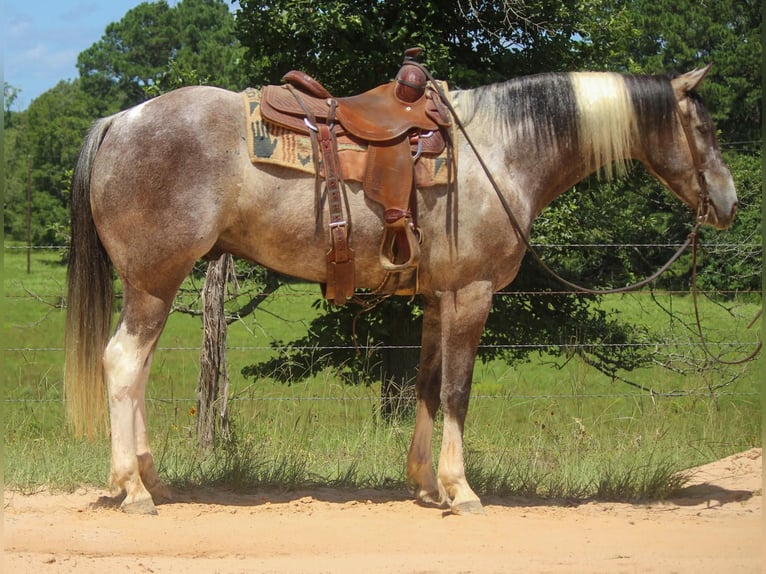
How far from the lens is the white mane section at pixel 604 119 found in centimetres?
495

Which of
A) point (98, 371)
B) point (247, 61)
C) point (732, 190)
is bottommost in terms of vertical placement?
point (98, 371)

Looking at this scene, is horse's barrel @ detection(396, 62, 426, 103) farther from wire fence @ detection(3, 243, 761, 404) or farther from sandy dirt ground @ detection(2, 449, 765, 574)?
sandy dirt ground @ detection(2, 449, 765, 574)

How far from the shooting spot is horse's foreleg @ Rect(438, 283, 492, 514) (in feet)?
15.5

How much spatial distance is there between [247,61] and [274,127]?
3734 mm

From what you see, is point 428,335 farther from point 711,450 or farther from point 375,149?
point 711,450

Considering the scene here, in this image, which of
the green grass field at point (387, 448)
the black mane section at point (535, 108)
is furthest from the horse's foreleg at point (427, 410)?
the black mane section at point (535, 108)

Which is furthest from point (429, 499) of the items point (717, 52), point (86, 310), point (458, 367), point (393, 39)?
point (717, 52)

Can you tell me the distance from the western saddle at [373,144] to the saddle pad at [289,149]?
30mm

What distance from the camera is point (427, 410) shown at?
5066mm

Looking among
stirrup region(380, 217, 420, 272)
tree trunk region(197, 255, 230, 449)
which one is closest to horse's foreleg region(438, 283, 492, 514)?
stirrup region(380, 217, 420, 272)

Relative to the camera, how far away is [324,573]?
3686 millimetres

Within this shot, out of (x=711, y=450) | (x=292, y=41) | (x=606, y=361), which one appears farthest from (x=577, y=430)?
(x=292, y=41)

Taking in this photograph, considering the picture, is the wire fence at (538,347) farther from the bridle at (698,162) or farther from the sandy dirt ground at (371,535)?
the bridle at (698,162)

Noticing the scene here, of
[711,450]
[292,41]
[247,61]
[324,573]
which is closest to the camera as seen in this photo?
[324,573]
